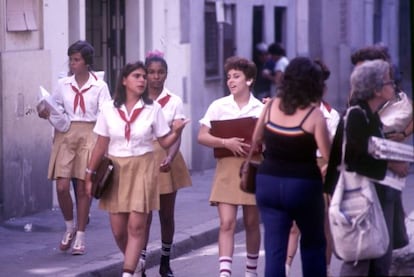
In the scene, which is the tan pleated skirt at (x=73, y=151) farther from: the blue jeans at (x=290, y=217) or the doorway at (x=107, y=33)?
the doorway at (x=107, y=33)

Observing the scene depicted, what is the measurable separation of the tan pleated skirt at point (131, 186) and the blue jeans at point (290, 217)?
1.35m

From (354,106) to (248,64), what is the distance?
2.18 meters

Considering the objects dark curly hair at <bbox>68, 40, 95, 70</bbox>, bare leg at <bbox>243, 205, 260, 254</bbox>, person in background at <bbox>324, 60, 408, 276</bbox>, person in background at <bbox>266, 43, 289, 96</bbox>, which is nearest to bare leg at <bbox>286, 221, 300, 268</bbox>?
bare leg at <bbox>243, 205, 260, 254</bbox>

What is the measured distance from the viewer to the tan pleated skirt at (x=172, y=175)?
10195 mm

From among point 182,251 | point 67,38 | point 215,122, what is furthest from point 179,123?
point 67,38

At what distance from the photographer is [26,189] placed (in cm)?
1407

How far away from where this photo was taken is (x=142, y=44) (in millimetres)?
17672

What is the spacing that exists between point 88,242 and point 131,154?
3122mm

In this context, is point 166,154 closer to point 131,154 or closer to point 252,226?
point 131,154

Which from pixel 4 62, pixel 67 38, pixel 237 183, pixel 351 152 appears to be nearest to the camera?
pixel 351 152

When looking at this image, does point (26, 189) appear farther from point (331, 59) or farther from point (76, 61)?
point (331, 59)

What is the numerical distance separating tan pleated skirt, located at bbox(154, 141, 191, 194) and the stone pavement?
1.04 metres

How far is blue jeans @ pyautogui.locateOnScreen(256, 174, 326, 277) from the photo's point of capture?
8.20 metres

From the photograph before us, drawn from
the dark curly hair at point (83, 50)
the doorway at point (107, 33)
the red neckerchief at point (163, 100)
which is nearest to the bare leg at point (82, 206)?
the dark curly hair at point (83, 50)
